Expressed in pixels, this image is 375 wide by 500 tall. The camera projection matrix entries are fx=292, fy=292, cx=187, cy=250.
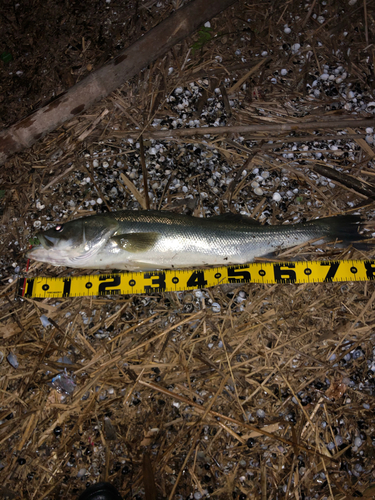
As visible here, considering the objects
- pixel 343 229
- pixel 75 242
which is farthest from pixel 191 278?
pixel 343 229

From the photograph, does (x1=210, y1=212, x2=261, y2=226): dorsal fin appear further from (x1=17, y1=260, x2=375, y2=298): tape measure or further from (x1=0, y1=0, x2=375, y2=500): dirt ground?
(x1=17, y1=260, x2=375, y2=298): tape measure

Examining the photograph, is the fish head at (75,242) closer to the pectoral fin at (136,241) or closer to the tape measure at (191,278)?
the pectoral fin at (136,241)

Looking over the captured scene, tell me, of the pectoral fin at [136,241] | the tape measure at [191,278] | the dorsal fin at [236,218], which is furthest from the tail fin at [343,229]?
the pectoral fin at [136,241]

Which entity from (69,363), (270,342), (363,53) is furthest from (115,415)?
(363,53)

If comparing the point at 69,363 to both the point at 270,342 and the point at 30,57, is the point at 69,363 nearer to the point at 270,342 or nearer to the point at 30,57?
the point at 270,342

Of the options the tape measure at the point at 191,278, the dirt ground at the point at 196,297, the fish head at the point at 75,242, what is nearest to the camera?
the dirt ground at the point at 196,297

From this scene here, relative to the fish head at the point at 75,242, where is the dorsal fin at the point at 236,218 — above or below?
above

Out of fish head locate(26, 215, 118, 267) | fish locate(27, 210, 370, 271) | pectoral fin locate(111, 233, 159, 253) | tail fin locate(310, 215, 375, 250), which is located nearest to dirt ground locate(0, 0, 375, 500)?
tail fin locate(310, 215, 375, 250)
